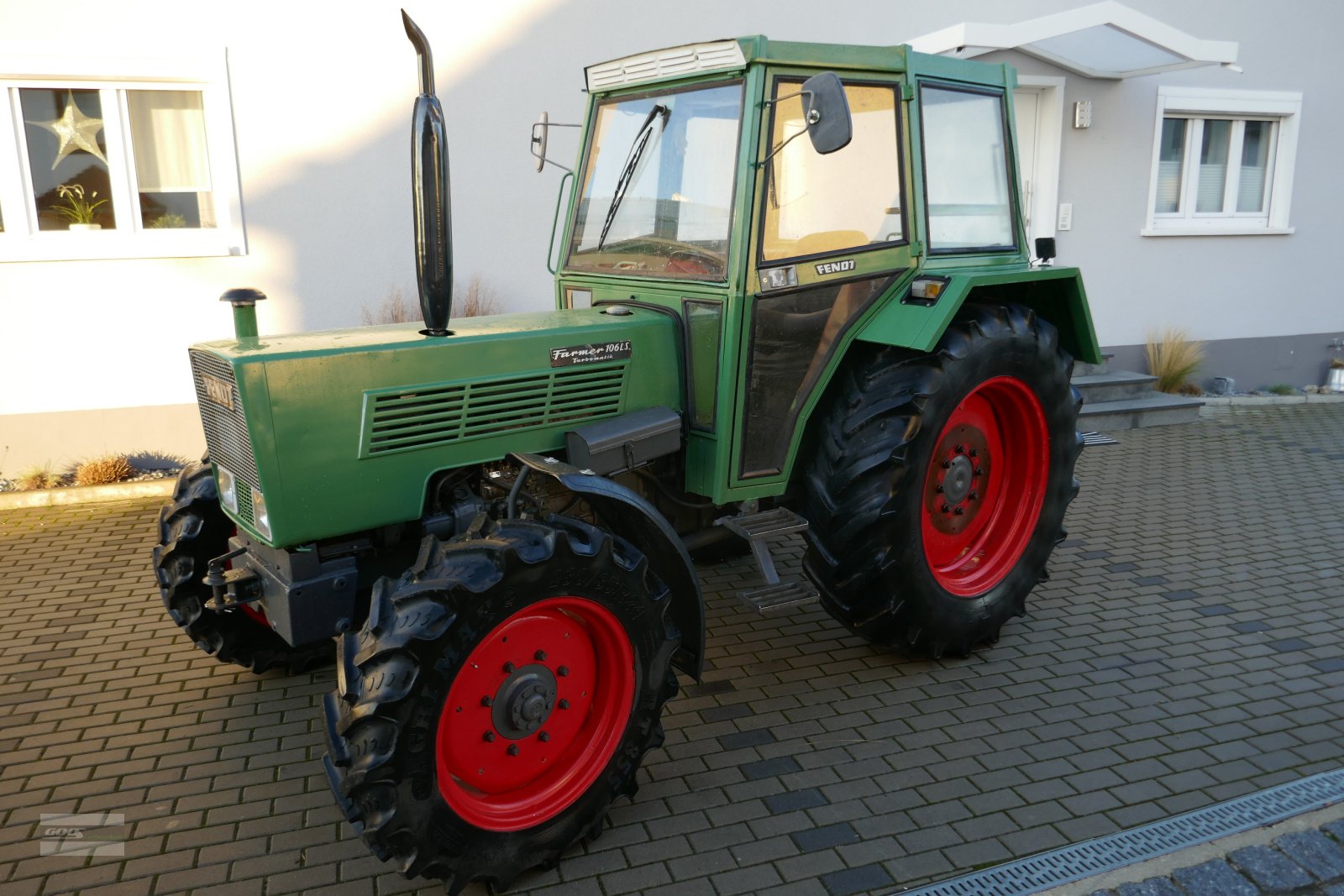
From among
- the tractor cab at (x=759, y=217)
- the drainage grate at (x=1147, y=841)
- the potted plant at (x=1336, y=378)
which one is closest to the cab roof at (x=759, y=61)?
the tractor cab at (x=759, y=217)


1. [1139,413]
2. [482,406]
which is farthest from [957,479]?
[1139,413]

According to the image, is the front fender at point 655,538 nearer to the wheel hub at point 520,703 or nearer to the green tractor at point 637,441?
the green tractor at point 637,441

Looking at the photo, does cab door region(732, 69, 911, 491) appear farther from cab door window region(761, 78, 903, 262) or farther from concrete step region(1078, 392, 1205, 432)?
concrete step region(1078, 392, 1205, 432)

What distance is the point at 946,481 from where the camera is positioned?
3.88 meters

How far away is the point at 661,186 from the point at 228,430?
5.47ft

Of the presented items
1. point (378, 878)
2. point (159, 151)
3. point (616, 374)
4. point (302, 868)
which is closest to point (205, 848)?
point (302, 868)

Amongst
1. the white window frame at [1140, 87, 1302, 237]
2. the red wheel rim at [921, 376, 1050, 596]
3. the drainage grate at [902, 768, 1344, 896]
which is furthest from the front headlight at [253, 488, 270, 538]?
the white window frame at [1140, 87, 1302, 237]

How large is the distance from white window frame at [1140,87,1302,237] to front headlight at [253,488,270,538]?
27.2 feet

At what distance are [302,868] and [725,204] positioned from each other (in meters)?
2.38

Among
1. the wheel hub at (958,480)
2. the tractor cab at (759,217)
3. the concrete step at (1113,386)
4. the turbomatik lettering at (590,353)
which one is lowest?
the concrete step at (1113,386)

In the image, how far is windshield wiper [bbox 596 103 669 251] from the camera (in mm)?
3527

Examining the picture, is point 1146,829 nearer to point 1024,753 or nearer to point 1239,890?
point 1239,890

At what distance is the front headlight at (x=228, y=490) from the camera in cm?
306

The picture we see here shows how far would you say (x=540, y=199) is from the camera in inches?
276
